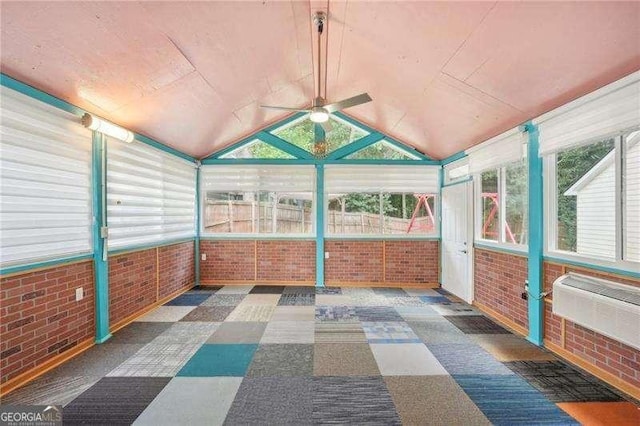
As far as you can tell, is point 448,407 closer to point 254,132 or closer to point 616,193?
point 616,193

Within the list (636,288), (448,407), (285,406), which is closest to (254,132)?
(285,406)

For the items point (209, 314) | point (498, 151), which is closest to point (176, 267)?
point (209, 314)

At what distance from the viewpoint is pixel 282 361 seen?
279cm

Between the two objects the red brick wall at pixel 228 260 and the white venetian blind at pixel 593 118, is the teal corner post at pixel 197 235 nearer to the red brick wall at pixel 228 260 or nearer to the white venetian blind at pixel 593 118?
the red brick wall at pixel 228 260

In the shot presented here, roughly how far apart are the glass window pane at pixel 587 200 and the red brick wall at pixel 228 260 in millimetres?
4795

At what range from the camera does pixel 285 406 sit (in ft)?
7.10

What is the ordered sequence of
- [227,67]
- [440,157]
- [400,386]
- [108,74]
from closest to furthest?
[400,386] < [108,74] < [227,67] < [440,157]

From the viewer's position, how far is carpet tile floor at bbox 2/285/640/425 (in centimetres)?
208

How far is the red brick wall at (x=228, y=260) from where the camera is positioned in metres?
5.78

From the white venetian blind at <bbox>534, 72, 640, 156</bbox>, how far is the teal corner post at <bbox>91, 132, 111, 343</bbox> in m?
4.82

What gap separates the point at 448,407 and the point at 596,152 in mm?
2666

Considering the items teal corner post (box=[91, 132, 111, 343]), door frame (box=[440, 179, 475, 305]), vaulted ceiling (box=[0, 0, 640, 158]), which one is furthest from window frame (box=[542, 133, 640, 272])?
teal corner post (box=[91, 132, 111, 343])

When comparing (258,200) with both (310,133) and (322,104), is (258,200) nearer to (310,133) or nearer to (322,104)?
(310,133)

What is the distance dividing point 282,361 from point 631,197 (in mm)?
3335
